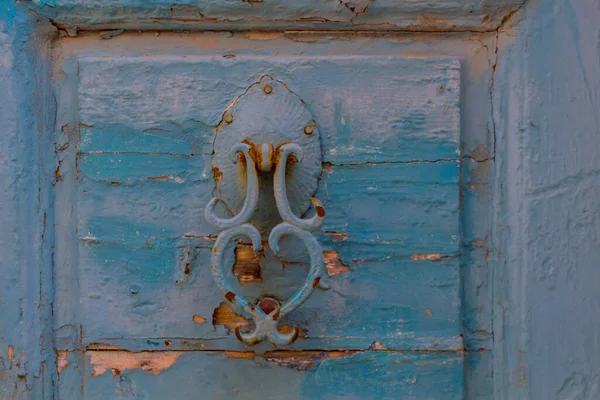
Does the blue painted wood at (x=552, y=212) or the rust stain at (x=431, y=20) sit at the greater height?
the rust stain at (x=431, y=20)

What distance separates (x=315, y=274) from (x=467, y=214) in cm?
23

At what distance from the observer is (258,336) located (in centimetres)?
62

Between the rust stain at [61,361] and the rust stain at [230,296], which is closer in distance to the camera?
the rust stain at [230,296]

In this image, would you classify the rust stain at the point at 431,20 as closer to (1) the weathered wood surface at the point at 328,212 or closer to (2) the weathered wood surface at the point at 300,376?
(1) the weathered wood surface at the point at 328,212

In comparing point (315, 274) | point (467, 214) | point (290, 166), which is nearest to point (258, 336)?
point (315, 274)

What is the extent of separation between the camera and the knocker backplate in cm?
70

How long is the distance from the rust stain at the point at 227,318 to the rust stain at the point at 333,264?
4.9 inches

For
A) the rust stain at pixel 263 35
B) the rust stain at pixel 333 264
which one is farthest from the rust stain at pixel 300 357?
the rust stain at pixel 263 35

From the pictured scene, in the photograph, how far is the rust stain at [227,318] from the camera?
0.71 meters

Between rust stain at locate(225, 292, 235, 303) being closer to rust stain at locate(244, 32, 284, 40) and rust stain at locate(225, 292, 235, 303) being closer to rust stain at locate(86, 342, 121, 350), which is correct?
rust stain at locate(86, 342, 121, 350)

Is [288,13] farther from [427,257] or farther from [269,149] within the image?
[427,257]

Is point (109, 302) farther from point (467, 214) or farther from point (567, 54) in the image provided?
point (567, 54)

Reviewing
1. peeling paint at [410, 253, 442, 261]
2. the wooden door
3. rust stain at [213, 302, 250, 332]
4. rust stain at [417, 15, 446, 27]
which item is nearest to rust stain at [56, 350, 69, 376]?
the wooden door

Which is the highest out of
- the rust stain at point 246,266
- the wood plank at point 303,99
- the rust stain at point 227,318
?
the wood plank at point 303,99
